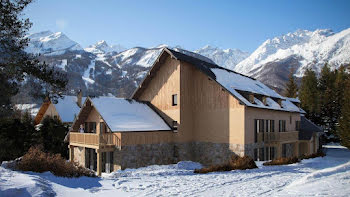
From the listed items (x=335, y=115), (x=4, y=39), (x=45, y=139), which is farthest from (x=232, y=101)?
(x=335, y=115)

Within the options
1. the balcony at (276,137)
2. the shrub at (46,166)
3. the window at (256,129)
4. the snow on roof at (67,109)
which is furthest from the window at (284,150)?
the snow on roof at (67,109)

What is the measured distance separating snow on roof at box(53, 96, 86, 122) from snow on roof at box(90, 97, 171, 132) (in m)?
19.4

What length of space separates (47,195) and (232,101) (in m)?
18.5

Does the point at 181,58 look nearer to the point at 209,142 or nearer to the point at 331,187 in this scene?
the point at 209,142

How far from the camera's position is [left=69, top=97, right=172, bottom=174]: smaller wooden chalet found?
2408 centimetres

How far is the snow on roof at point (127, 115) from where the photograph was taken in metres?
24.7

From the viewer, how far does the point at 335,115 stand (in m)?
55.6

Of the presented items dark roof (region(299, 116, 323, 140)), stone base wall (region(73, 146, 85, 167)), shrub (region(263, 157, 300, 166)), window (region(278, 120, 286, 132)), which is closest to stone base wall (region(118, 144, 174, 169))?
stone base wall (region(73, 146, 85, 167))

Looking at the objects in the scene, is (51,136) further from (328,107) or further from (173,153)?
(328,107)

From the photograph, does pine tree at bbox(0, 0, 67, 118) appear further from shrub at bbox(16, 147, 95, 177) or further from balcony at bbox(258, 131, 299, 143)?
balcony at bbox(258, 131, 299, 143)

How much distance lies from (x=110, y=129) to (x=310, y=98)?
146 feet

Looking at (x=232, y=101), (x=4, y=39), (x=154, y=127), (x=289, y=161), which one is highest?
(x=4, y=39)

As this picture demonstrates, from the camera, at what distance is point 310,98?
56594 millimetres

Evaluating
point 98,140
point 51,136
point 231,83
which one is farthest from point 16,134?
point 231,83
